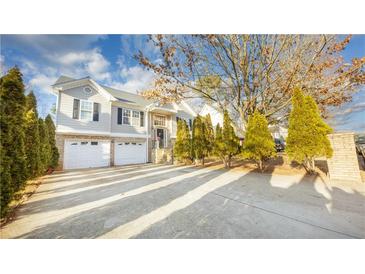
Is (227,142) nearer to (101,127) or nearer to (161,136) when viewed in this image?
(161,136)

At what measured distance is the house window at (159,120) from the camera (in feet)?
47.1

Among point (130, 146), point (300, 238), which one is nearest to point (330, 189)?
point (300, 238)

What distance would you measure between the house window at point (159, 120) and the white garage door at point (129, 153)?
2.47m

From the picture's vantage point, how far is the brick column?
4.64 m

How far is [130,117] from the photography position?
12688 millimetres

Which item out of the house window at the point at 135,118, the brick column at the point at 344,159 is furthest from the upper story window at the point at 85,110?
the brick column at the point at 344,159

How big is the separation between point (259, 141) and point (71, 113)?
11.2 m

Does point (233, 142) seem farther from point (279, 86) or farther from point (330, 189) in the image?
point (330, 189)

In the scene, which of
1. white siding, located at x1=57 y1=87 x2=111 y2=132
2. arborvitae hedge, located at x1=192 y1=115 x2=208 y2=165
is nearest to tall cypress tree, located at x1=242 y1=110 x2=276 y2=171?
arborvitae hedge, located at x1=192 y1=115 x2=208 y2=165

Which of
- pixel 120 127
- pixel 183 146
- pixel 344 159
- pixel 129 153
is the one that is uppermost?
pixel 120 127

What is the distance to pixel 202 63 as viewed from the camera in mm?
7645

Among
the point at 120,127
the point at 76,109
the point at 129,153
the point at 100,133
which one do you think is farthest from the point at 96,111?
the point at 129,153

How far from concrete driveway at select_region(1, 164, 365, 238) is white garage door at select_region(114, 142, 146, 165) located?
23.0 feet
